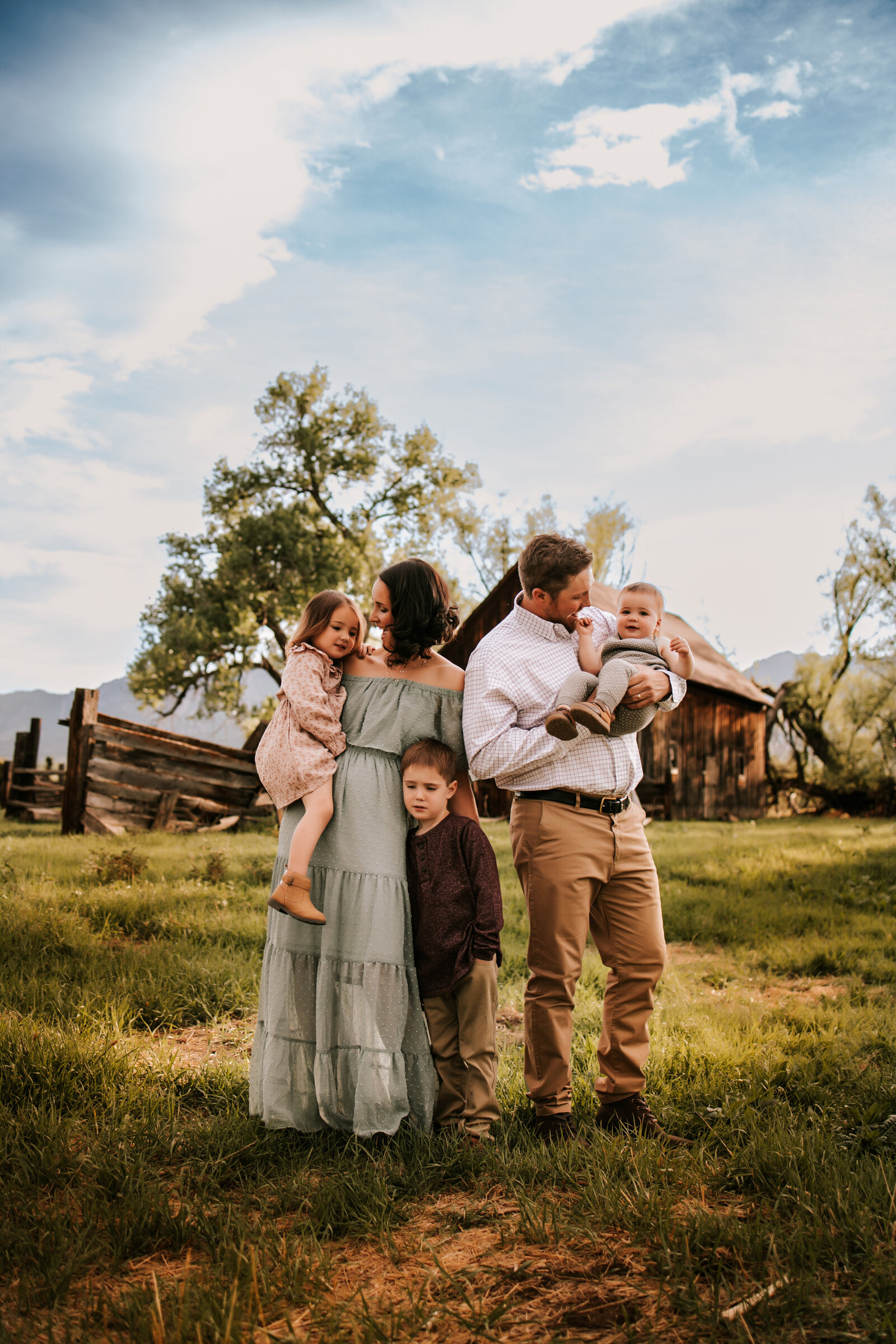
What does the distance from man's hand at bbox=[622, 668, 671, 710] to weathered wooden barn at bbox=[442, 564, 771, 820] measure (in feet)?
49.7

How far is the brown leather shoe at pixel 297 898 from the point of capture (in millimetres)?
3137

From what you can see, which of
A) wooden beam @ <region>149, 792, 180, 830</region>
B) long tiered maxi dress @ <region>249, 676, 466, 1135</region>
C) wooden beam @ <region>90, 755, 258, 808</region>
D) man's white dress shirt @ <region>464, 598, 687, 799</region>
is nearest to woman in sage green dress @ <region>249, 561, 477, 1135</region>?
long tiered maxi dress @ <region>249, 676, 466, 1135</region>

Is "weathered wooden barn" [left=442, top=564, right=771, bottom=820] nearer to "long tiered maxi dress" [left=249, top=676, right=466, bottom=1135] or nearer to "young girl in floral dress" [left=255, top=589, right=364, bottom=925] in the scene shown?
"young girl in floral dress" [left=255, top=589, right=364, bottom=925]

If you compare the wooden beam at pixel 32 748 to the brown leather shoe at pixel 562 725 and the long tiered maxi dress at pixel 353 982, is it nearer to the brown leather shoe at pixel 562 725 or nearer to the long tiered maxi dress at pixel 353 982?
the long tiered maxi dress at pixel 353 982

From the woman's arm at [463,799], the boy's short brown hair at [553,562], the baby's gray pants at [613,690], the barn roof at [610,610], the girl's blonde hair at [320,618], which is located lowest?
the woman's arm at [463,799]

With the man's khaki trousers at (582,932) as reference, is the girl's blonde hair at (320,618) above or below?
above

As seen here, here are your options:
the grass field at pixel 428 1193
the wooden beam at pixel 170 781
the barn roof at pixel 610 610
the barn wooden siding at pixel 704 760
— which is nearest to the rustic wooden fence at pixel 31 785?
A: the wooden beam at pixel 170 781

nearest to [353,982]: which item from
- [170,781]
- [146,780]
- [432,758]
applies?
[432,758]

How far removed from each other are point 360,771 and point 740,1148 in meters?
2.00

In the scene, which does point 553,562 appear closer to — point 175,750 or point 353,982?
point 353,982

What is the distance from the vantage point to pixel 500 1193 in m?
2.90

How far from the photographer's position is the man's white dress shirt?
3.32 m

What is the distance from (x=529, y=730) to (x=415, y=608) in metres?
0.67

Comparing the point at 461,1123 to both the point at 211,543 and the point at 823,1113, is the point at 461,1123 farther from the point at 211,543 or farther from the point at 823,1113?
the point at 211,543
